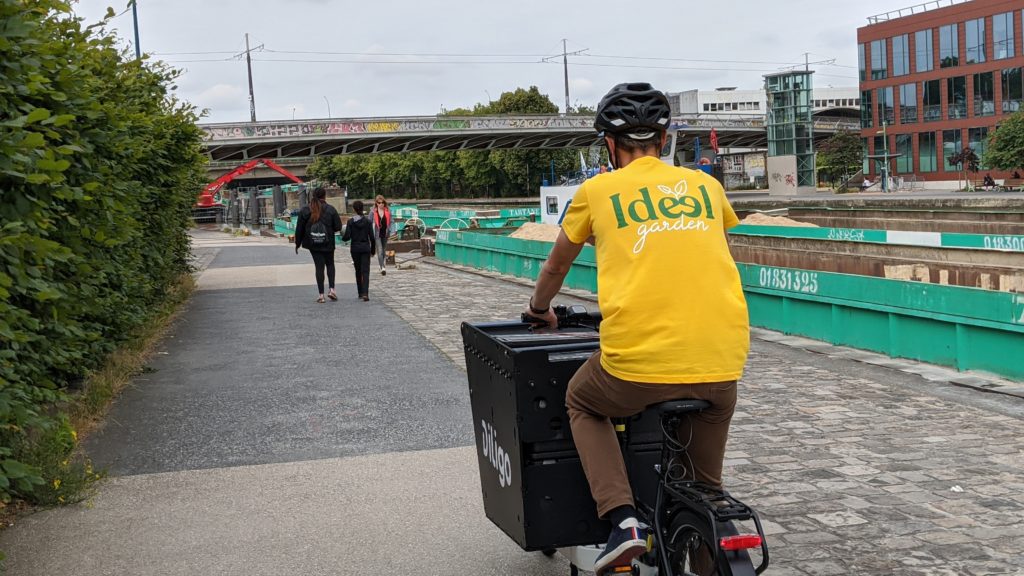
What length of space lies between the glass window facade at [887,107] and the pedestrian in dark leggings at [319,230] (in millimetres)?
79253

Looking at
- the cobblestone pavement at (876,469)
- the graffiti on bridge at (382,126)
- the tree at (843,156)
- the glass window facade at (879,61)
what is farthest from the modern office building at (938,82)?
the cobblestone pavement at (876,469)

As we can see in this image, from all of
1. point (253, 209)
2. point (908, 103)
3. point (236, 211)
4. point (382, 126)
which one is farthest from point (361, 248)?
point (908, 103)

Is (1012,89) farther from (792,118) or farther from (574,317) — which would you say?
(574,317)

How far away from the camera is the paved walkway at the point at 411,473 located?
516 cm

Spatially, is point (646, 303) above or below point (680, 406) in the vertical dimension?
above

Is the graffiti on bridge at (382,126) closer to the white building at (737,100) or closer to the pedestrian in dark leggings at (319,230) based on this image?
the pedestrian in dark leggings at (319,230)

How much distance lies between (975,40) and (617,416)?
278 ft

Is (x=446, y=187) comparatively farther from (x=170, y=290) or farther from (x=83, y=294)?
(x=83, y=294)

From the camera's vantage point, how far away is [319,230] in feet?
57.5

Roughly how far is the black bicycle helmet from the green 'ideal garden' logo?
265 millimetres

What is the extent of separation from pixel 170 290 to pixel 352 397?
8.36m

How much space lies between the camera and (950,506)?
575 centimetres

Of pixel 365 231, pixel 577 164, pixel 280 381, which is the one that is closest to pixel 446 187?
pixel 577 164

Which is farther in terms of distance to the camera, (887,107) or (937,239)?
(887,107)
